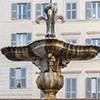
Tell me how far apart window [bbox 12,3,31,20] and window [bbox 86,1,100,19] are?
13.9ft

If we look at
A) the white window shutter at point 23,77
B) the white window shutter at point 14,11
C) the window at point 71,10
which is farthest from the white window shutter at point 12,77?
the window at point 71,10

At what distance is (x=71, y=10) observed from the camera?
136 feet

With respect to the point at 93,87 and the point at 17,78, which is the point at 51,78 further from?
the point at 17,78

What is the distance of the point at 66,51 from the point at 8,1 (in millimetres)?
27268

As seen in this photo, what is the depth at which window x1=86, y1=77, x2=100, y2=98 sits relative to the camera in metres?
39.3

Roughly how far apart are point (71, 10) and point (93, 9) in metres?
1.55

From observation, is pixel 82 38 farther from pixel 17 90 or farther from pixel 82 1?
pixel 17 90

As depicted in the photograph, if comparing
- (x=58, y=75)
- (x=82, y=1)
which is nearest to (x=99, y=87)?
(x=82, y=1)

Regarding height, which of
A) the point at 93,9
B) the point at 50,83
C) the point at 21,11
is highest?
the point at 93,9

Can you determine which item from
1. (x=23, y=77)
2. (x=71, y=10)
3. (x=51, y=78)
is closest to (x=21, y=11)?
(x=71, y=10)

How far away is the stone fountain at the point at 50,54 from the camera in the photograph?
16.0 m

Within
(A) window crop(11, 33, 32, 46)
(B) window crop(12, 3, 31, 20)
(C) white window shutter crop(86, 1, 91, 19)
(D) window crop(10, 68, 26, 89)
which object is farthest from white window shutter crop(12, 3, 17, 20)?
(C) white window shutter crop(86, 1, 91, 19)

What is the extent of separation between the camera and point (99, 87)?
39.7 metres

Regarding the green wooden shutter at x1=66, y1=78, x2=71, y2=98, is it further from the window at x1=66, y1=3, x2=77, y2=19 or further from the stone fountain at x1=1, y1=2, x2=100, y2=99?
the stone fountain at x1=1, y1=2, x2=100, y2=99
